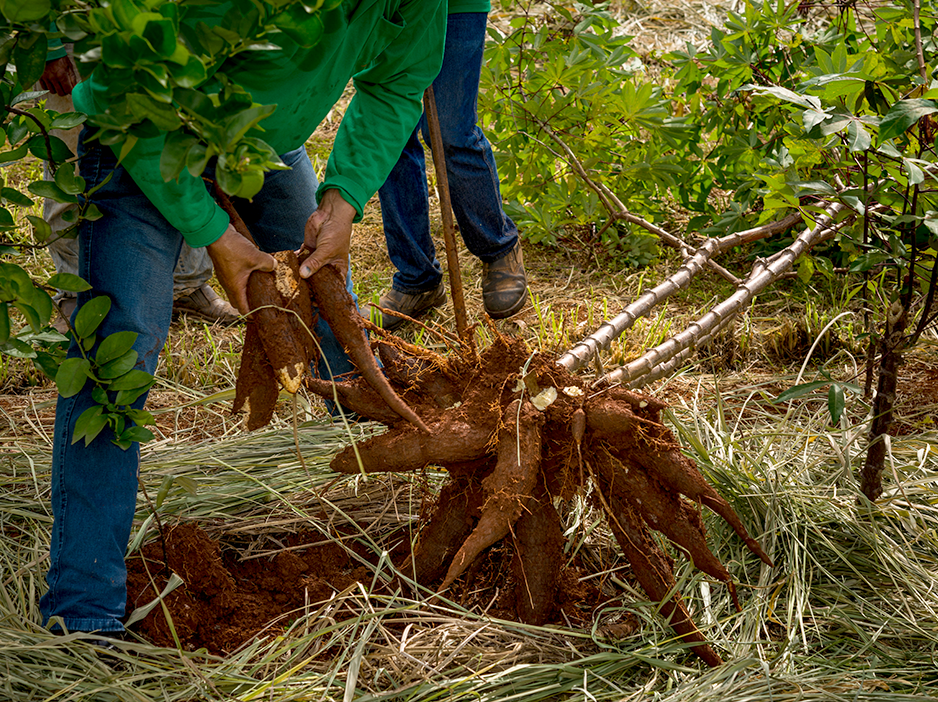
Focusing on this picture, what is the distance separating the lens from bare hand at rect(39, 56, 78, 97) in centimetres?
203

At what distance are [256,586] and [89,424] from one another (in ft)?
1.75

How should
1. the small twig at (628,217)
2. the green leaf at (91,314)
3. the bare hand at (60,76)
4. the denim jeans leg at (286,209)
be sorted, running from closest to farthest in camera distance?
the green leaf at (91,314) < the denim jeans leg at (286,209) < the bare hand at (60,76) < the small twig at (628,217)

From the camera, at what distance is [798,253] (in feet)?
7.92

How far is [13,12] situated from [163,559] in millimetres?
1135

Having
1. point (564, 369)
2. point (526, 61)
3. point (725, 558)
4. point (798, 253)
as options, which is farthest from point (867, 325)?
point (526, 61)

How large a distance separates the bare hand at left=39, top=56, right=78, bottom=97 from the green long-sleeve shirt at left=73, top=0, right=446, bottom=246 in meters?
0.78

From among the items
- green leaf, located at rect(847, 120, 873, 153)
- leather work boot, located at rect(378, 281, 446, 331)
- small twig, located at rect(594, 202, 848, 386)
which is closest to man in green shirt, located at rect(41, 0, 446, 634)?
small twig, located at rect(594, 202, 848, 386)

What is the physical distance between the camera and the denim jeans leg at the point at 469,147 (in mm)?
2455

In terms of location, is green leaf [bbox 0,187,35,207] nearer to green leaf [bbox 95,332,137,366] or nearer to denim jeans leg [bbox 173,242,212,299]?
green leaf [bbox 95,332,137,366]

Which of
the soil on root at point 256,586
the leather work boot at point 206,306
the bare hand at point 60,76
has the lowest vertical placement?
the soil on root at point 256,586

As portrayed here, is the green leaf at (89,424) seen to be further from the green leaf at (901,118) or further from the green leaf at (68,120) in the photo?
the green leaf at (901,118)

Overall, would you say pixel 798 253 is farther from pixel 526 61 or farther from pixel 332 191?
pixel 332 191

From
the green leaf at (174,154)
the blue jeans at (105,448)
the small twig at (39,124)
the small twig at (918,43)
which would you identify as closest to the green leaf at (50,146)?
the small twig at (39,124)

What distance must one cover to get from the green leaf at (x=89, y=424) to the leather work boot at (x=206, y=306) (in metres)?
1.62
